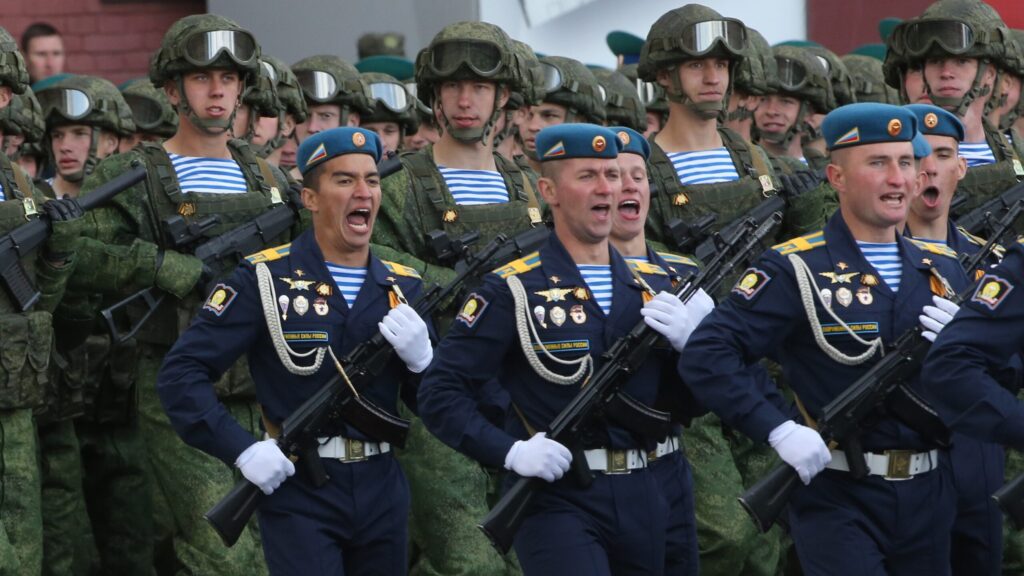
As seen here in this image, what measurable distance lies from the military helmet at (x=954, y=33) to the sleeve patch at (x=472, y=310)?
410 cm

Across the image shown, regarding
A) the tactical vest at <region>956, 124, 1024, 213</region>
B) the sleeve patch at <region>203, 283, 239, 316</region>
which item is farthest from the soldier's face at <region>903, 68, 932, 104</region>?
the sleeve patch at <region>203, 283, 239, 316</region>

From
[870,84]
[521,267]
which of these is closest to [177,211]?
[521,267]

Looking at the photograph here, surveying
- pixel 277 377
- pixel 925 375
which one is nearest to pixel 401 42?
pixel 277 377

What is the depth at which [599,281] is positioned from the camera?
785 cm

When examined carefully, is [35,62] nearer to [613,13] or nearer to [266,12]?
[266,12]

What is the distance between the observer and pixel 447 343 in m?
7.68

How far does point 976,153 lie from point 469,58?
93.0 inches

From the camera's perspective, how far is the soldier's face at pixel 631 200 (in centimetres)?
843

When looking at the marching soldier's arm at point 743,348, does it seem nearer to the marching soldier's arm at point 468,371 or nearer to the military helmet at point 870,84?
the marching soldier's arm at point 468,371

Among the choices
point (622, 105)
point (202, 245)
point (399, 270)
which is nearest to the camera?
point (399, 270)

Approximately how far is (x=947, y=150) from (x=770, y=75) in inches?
138

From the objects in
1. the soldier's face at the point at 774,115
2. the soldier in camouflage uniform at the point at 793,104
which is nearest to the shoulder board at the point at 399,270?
the soldier in camouflage uniform at the point at 793,104

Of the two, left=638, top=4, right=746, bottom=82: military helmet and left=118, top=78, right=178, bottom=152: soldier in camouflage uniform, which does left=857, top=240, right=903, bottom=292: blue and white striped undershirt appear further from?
left=118, top=78, right=178, bottom=152: soldier in camouflage uniform

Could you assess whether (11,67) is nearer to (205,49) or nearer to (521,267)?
(205,49)
